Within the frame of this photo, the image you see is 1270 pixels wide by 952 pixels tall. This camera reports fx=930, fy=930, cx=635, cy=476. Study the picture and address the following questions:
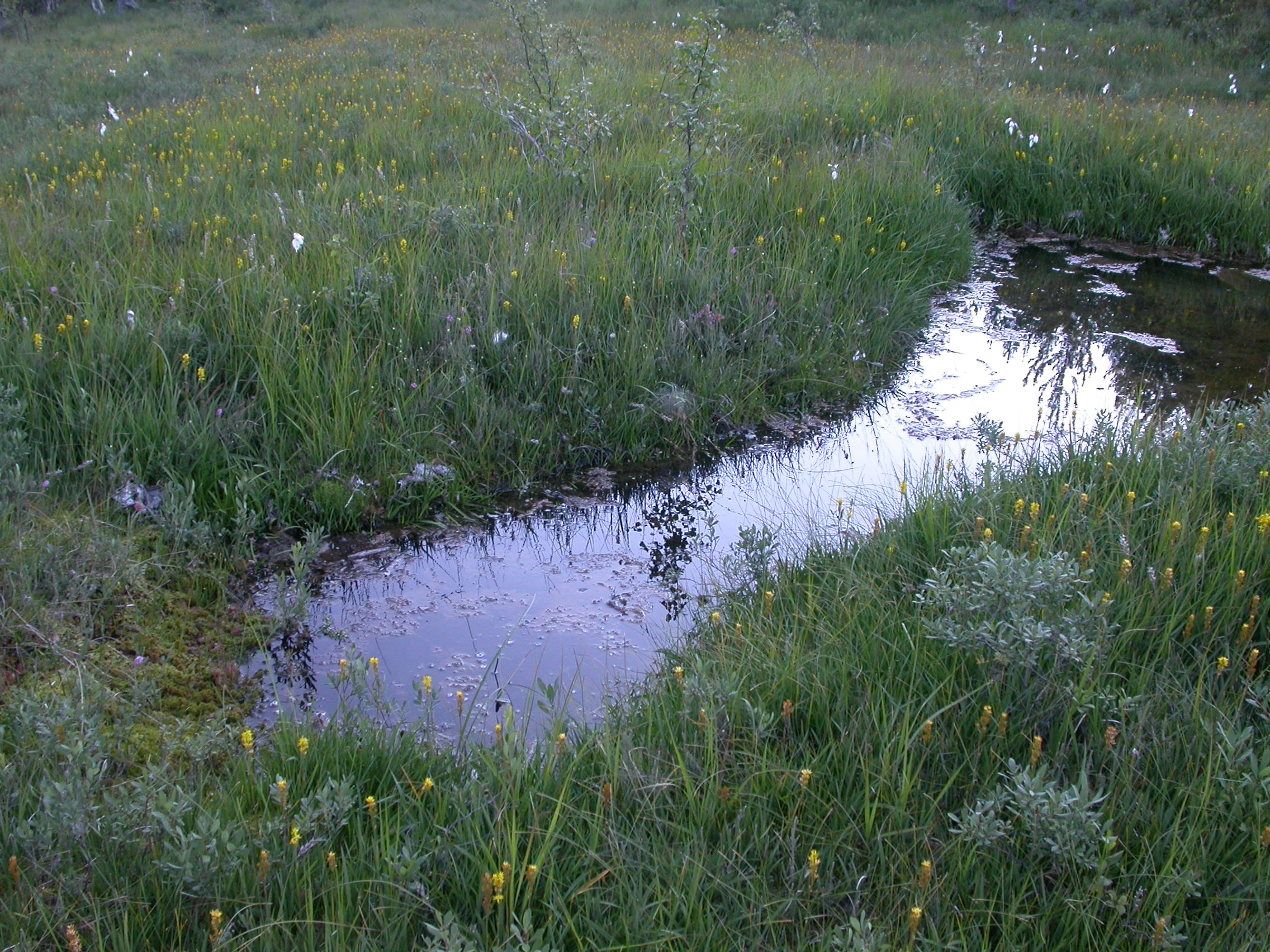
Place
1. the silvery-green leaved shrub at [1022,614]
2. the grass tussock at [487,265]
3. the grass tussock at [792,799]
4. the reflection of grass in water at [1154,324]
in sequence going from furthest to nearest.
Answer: the reflection of grass in water at [1154,324], the grass tussock at [487,265], the silvery-green leaved shrub at [1022,614], the grass tussock at [792,799]

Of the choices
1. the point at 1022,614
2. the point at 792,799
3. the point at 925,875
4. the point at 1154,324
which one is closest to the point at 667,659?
the point at 792,799

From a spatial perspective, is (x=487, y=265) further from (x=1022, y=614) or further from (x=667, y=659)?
(x=1022, y=614)

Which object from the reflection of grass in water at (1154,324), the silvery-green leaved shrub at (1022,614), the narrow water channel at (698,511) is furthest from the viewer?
the reflection of grass in water at (1154,324)

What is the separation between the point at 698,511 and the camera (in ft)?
13.1

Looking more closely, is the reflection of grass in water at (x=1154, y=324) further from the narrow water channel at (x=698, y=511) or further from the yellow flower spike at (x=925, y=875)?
the yellow flower spike at (x=925, y=875)

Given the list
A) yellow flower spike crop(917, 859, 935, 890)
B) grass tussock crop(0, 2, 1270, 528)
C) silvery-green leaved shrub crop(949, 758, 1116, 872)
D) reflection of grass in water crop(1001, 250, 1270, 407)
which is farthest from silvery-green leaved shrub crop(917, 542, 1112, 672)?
reflection of grass in water crop(1001, 250, 1270, 407)

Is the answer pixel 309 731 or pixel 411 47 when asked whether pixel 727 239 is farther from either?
pixel 411 47

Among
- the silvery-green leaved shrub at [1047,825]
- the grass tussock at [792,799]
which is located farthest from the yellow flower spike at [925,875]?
the silvery-green leaved shrub at [1047,825]

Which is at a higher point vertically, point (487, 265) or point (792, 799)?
point (487, 265)

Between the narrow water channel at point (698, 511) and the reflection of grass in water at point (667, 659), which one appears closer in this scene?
the reflection of grass in water at point (667, 659)

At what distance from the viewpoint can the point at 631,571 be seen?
11.7ft

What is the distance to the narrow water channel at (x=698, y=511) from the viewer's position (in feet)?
10.1

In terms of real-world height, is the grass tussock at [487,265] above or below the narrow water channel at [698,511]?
above

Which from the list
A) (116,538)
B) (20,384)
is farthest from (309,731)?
(20,384)
